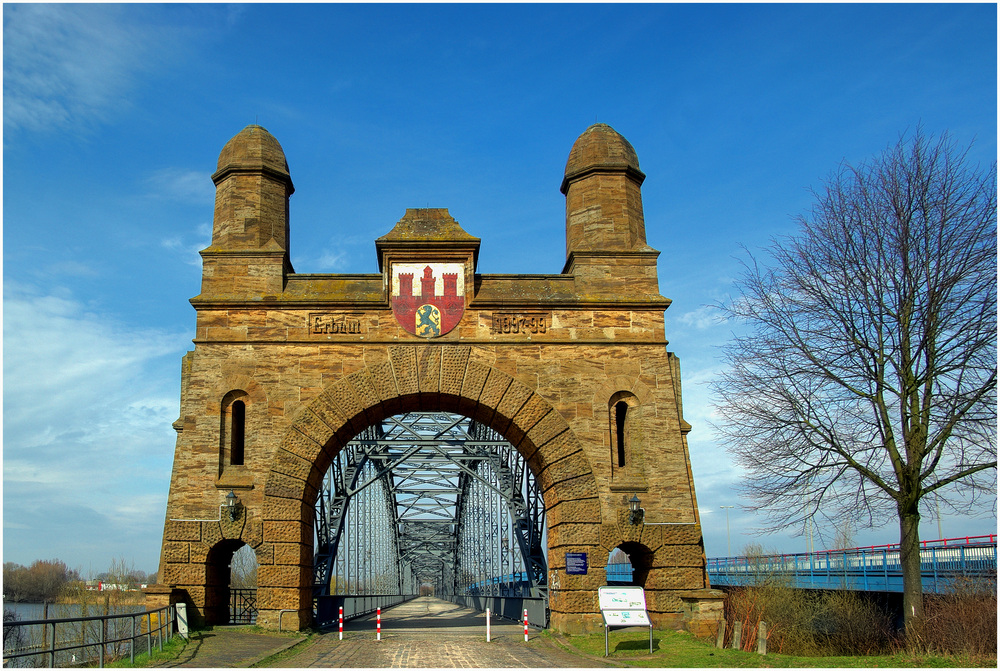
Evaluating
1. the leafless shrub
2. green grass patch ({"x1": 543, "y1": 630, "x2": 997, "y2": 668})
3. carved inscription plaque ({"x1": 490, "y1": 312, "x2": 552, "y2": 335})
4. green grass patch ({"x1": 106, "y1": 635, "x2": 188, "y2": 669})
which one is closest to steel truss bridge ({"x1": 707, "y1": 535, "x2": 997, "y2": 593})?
the leafless shrub

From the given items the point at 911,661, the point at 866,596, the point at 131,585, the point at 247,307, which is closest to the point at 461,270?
the point at 247,307

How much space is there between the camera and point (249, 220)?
1864 centimetres

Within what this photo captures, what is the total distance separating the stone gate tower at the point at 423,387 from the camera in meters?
17.0

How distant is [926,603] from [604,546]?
641 centimetres

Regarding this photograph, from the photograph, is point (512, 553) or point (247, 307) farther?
point (512, 553)

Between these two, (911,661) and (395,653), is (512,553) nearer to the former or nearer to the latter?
(395,653)

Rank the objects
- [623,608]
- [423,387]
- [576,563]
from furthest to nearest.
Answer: [423,387] < [576,563] < [623,608]

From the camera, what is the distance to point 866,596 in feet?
69.4

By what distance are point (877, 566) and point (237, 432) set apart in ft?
56.3

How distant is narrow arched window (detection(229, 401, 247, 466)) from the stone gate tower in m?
0.04

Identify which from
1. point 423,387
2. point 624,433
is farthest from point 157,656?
point 624,433

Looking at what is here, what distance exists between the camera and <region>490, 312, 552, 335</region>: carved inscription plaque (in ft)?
59.5

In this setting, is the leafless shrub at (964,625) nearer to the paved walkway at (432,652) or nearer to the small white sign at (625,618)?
the small white sign at (625,618)

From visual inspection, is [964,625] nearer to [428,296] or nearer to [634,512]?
[634,512]
